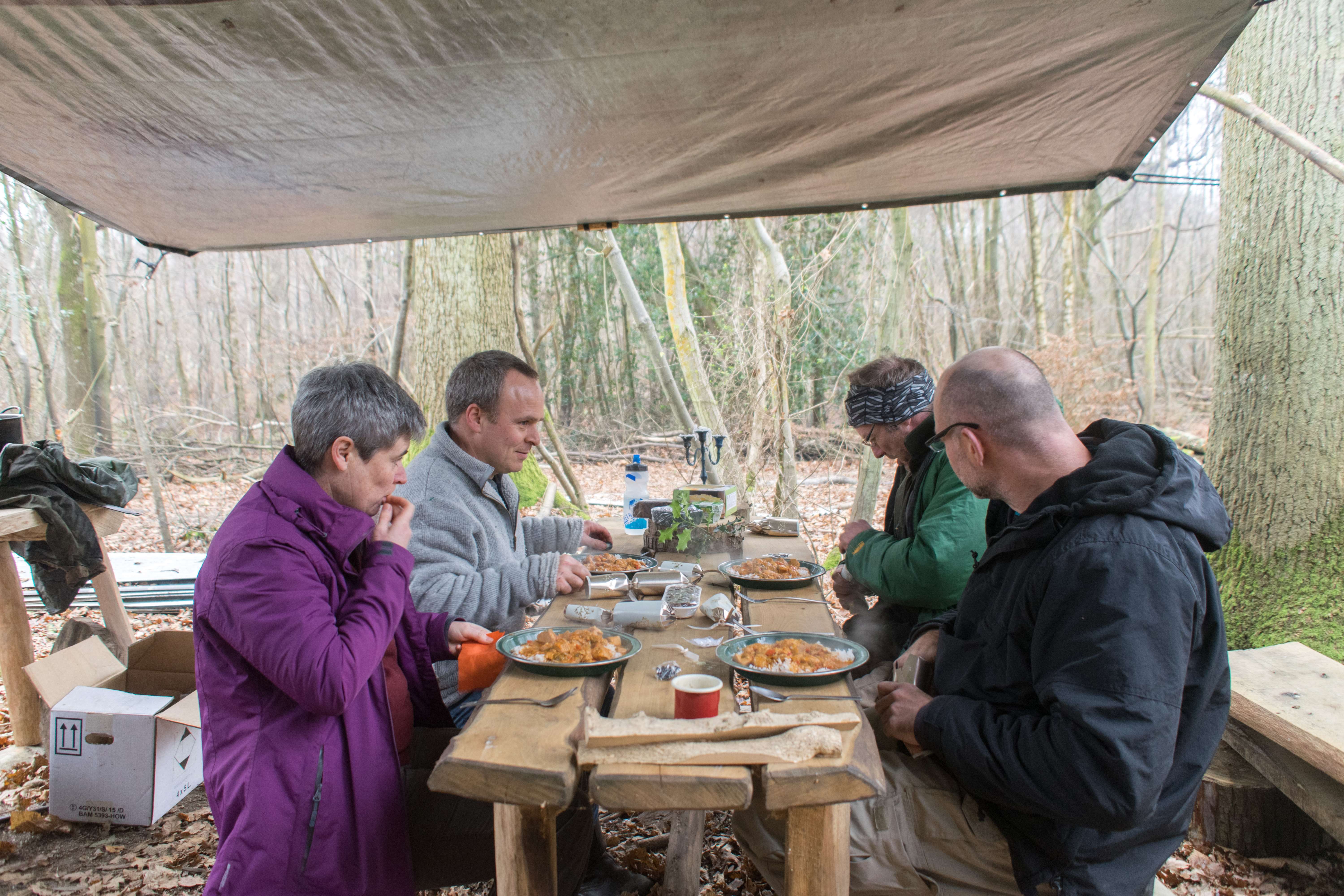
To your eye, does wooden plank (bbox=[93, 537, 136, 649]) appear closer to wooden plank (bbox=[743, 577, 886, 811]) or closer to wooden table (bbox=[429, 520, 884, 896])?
wooden table (bbox=[429, 520, 884, 896])

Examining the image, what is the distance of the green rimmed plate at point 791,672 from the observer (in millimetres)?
1862

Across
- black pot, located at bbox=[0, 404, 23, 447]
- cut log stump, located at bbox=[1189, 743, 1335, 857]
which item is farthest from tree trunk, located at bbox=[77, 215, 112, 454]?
cut log stump, located at bbox=[1189, 743, 1335, 857]

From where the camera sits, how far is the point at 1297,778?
2.61 m

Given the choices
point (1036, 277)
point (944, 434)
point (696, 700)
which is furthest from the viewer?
point (1036, 277)

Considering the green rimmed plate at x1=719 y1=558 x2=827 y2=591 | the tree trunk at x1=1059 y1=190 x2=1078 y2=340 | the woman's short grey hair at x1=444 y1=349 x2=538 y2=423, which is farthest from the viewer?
the tree trunk at x1=1059 y1=190 x2=1078 y2=340

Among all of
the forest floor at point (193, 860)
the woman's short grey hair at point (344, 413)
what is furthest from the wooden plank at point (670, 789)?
the forest floor at point (193, 860)

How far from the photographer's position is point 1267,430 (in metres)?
3.46

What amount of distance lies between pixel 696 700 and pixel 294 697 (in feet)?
2.79

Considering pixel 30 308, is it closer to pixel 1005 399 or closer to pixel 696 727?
pixel 696 727

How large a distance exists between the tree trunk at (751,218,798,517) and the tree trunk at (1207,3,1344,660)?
3.52 metres

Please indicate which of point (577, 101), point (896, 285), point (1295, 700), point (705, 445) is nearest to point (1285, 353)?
point (1295, 700)

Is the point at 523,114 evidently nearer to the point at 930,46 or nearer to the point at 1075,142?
the point at 930,46

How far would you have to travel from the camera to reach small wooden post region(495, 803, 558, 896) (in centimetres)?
171

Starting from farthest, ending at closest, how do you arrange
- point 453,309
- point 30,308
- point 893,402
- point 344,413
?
point 30,308
point 453,309
point 893,402
point 344,413
